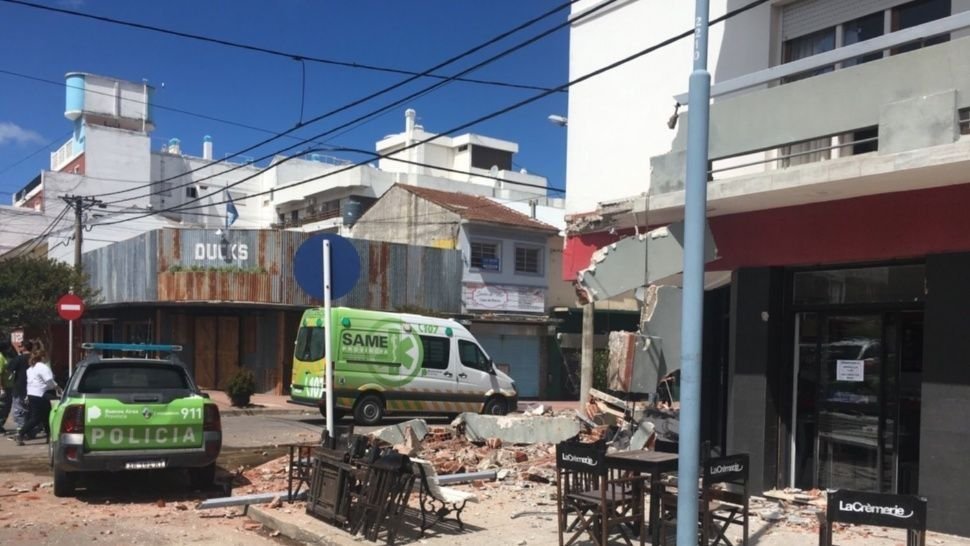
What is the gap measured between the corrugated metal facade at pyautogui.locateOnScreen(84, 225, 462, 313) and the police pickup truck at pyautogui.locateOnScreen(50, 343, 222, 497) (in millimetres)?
14936

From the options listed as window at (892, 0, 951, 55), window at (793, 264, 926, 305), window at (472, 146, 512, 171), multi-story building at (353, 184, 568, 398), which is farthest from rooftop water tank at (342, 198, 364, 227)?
window at (892, 0, 951, 55)

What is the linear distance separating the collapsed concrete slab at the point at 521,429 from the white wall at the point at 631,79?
3.40m

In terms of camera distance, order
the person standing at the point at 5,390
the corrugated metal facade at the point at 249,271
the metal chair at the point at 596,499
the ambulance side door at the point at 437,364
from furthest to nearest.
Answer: the corrugated metal facade at the point at 249,271 < the ambulance side door at the point at 437,364 < the person standing at the point at 5,390 < the metal chair at the point at 596,499

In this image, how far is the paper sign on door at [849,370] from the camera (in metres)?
8.56

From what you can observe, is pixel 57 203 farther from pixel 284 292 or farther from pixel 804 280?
pixel 804 280

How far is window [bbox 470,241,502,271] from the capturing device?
1142 inches

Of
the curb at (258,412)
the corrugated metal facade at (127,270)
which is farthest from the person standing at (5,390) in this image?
the corrugated metal facade at (127,270)

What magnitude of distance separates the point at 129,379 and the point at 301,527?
3.46 meters

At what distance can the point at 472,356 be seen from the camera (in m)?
19.4

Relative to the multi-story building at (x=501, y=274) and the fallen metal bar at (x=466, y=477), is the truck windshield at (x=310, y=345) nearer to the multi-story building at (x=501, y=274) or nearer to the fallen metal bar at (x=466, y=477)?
the fallen metal bar at (x=466, y=477)

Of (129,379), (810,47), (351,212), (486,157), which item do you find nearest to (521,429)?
(129,379)

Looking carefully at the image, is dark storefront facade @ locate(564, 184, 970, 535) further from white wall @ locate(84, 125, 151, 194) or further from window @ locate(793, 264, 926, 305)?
white wall @ locate(84, 125, 151, 194)

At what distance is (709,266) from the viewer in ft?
32.0

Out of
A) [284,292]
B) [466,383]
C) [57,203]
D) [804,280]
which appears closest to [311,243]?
[804,280]
